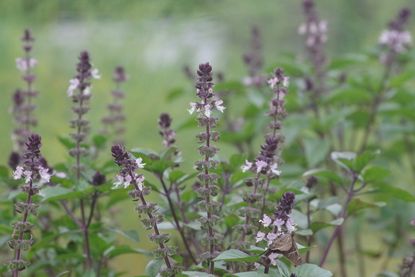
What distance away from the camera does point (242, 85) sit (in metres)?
2.09

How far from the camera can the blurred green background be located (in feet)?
12.1

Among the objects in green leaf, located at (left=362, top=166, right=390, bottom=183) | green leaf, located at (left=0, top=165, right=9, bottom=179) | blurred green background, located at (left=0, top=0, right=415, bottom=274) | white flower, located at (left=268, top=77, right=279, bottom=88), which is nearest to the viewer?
white flower, located at (left=268, top=77, right=279, bottom=88)

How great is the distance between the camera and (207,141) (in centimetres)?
120

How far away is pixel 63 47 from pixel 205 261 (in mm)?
3347

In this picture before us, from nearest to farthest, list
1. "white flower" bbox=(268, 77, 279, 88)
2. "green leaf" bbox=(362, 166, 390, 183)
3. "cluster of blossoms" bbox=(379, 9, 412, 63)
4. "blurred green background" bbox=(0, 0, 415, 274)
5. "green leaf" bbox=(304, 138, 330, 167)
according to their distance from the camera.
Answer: "white flower" bbox=(268, 77, 279, 88)
"green leaf" bbox=(362, 166, 390, 183)
"green leaf" bbox=(304, 138, 330, 167)
"cluster of blossoms" bbox=(379, 9, 412, 63)
"blurred green background" bbox=(0, 0, 415, 274)

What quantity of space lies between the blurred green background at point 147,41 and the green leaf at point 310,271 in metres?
2.27

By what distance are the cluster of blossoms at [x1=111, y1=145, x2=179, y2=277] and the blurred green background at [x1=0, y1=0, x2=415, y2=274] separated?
2.17 meters

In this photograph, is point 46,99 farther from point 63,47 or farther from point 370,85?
point 370,85

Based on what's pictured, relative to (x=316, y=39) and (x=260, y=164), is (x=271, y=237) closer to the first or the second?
(x=260, y=164)

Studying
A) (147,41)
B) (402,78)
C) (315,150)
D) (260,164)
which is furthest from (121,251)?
(147,41)

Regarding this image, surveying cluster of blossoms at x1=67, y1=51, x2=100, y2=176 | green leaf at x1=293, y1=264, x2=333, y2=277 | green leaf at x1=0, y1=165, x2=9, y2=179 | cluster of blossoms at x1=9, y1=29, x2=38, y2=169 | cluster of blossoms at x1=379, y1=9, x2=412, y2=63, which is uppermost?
cluster of blossoms at x1=379, y1=9, x2=412, y2=63

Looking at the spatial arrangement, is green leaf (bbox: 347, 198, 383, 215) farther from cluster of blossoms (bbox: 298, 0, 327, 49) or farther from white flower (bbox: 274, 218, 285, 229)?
cluster of blossoms (bbox: 298, 0, 327, 49)

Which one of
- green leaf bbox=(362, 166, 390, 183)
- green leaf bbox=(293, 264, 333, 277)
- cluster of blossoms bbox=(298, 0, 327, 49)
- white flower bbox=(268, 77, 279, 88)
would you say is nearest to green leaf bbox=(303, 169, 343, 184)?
green leaf bbox=(362, 166, 390, 183)

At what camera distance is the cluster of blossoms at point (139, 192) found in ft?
3.63
